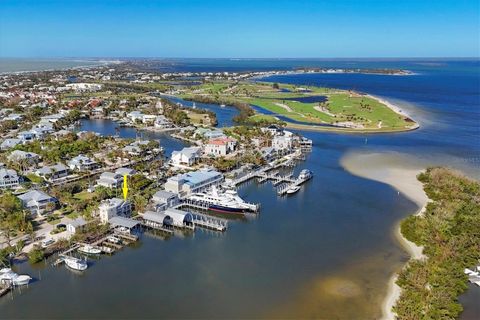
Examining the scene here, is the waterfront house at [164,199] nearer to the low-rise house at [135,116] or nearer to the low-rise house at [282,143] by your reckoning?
the low-rise house at [282,143]

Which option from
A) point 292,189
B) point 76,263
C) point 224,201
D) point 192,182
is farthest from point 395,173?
point 76,263

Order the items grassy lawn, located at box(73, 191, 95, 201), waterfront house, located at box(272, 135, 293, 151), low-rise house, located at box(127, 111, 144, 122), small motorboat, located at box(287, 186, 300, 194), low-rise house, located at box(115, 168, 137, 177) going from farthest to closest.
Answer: low-rise house, located at box(127, 111, 144, 122) → waterfront house, located at box(272, 135, 293, 151) → low-rise house, located at box(115, 168, 137, 177) → small motorboat, located at box(287, 186, 300, 194) → grassy lawn, located at box(73, 191, 95, 201)

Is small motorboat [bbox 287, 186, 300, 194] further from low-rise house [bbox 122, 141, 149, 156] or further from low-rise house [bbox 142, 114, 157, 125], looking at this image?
low-rise house [bbox 142, 114, 157, 125]

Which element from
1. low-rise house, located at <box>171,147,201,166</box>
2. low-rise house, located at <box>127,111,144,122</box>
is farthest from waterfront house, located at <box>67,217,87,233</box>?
low-rise house, located at <box>127,111,144,122</box>

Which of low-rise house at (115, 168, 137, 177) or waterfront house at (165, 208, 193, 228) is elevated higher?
low-rise house at (115, 168, 137, 177)

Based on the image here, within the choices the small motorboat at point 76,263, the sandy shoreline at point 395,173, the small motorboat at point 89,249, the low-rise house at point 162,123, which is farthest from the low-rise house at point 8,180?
the sandy shoreline at point 395,173
